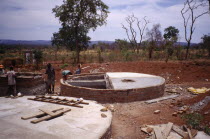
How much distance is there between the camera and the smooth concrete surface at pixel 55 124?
3.61 m

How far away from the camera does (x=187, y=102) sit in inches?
266

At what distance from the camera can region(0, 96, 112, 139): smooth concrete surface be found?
11.8 feet

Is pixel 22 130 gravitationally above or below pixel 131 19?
below

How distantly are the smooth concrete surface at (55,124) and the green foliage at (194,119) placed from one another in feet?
7.20

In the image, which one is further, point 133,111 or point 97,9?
point 97,9

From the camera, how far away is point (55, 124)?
411 cm

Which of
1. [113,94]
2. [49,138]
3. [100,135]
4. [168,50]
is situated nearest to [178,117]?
[113,94]

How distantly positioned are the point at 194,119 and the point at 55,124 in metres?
3.59

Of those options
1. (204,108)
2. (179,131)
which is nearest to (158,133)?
(179,131)

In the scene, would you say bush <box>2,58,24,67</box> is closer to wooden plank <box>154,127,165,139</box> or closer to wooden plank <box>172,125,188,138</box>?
wooden plank <box>154,127,165,139</box>

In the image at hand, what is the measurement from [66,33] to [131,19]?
1006cm

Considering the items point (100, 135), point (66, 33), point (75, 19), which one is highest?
→ point (75, 19)

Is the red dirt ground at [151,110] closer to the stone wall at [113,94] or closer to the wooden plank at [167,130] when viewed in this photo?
the stone wall at [113,94]

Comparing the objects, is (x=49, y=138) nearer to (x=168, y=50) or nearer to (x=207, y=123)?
(x=207, y=123)
